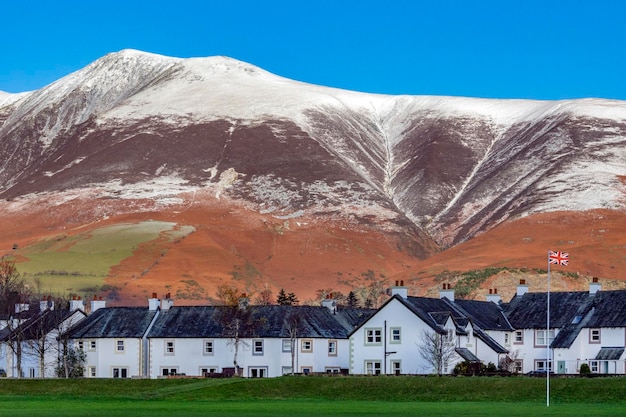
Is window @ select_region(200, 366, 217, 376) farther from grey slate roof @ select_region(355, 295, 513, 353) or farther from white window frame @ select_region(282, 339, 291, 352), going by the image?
grey slate roof @ select_region(355, 295, 513, 353)

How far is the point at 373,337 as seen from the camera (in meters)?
91.0

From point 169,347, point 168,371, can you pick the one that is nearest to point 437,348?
point 168,371

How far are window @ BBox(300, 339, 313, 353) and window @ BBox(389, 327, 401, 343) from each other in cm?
971

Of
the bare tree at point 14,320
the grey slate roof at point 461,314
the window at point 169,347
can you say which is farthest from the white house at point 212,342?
the grey slate roof at point 461,314

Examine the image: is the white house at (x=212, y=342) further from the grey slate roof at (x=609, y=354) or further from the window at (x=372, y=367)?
the grey slate roof at (x=609, y=354)

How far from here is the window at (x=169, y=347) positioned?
100 meters

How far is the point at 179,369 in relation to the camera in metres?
99.5

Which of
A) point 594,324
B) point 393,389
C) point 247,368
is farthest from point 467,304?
point 393,389

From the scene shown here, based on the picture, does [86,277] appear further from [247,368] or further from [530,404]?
[530,404]

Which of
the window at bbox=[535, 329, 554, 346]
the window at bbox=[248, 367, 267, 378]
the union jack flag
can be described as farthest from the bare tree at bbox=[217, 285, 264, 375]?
the union jack flag

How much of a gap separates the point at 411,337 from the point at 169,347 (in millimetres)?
21492

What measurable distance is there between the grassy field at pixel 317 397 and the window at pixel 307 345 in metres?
17.9

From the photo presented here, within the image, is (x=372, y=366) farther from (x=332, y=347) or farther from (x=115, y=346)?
(x=115, y=346)

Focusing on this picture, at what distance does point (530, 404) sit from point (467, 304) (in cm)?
3317
